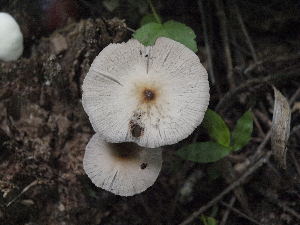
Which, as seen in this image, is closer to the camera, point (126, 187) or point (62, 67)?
point (126, 187)

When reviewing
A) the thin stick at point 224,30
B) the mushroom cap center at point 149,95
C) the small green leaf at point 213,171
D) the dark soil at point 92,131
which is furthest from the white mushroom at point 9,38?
the small green leaf at point 213,171

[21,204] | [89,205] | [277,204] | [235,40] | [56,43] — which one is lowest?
[277,204]

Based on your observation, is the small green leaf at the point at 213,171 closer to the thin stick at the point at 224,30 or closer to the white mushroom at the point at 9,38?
the thin stick at the point at 224,30

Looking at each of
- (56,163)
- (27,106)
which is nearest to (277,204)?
(56,163)

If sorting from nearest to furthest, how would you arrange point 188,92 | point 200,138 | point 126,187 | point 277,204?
point 188,92 < point 126,187 < point 277,204 < point 200,138

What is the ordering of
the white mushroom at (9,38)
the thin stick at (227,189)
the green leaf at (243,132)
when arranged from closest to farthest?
the green leaf at (243,132) → the thin stick at (227,189) → the white mushroom at (9,38)

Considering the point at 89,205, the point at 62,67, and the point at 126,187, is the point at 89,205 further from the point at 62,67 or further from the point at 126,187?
the point at 62,67

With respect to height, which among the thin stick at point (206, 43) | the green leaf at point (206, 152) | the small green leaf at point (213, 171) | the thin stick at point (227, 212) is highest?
the thin stick at point (206, 43)

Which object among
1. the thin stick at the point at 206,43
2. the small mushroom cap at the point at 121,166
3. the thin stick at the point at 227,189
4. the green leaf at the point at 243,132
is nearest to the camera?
the small mushroom cap at the point at 121,166
